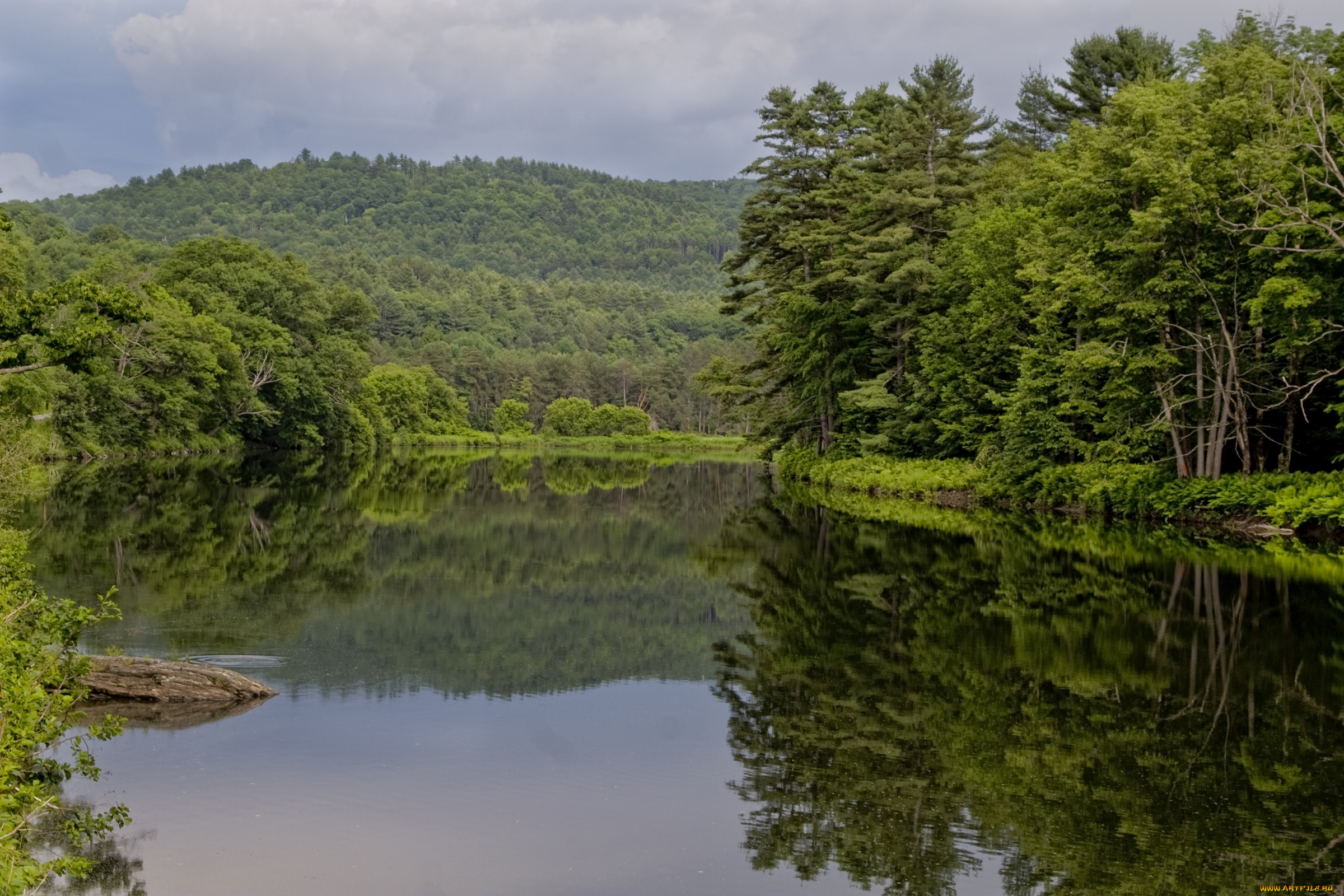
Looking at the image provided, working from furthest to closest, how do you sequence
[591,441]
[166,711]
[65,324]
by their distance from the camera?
1. [591,441]
2. [65,324]
3. [166,711]

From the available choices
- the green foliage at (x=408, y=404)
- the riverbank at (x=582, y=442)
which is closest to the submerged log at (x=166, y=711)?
the green foliage at (x=408, y=404)

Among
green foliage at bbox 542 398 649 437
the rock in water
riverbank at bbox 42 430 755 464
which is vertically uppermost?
green foliage at bbox 542 398 649 437

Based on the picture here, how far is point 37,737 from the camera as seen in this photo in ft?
22.4

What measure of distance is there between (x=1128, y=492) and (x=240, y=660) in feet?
79.0

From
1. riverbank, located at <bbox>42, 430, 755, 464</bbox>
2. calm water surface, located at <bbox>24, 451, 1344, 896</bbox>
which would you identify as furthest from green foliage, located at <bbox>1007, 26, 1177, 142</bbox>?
riverbank, located at <bbox>42, 430, 755, 464</bbox>

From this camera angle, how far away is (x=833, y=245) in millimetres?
44062

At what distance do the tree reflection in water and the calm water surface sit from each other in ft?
0.13

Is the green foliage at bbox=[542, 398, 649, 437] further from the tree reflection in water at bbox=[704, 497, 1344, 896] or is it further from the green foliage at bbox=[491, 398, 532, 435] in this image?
the tree reflection in water at bbox=[704, 497, 1344, 896]

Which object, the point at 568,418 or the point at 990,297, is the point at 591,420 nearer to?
the point at 568,418

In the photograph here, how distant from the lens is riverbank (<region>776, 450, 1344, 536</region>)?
83.0 ft

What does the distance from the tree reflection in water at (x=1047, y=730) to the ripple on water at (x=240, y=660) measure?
188 inches

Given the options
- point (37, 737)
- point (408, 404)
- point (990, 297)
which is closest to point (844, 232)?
point (990, 297)

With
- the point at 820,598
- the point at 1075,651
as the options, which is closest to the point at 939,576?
the point at 820,598

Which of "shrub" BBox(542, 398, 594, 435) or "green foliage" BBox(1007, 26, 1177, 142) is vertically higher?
Result: "green foliage" BBox(1007, 26, 1177, 142)
